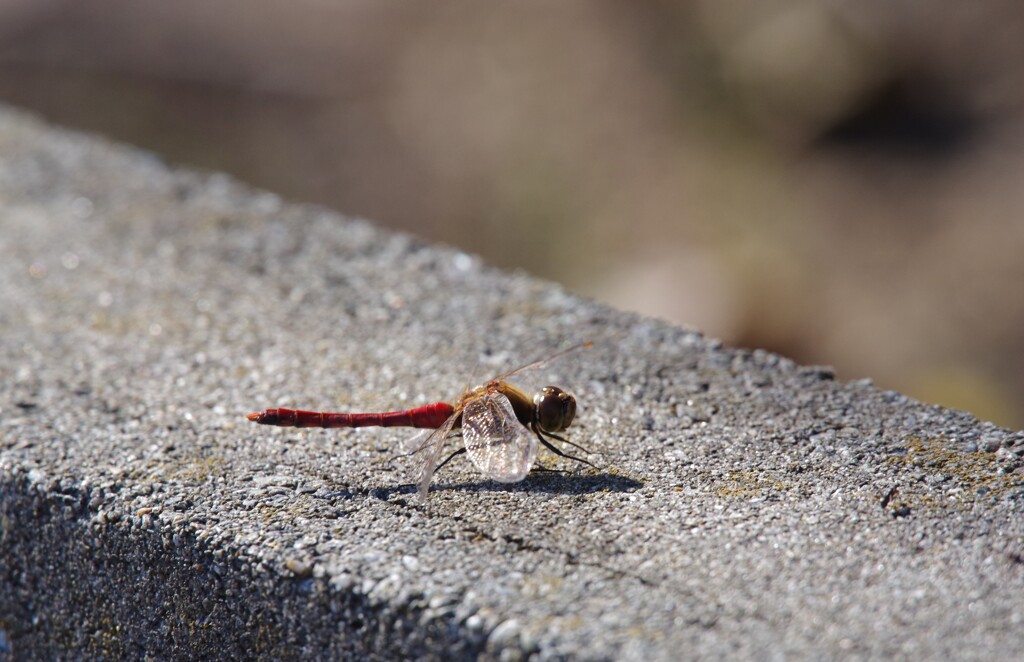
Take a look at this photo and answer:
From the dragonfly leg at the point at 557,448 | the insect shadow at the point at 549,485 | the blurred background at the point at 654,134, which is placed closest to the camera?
the insect shadow at the point at 549,485

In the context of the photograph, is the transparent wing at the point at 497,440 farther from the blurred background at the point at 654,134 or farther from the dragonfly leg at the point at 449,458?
the blurred background at the point at 654,134

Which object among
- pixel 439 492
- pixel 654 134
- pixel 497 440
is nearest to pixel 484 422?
pixel 497 440

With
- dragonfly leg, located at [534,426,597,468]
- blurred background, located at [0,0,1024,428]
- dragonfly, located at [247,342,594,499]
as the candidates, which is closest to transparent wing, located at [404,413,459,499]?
dragonfly, located at [247,342,594,499]

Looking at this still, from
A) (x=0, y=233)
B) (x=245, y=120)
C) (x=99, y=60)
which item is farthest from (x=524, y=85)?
(x=0, y=233)

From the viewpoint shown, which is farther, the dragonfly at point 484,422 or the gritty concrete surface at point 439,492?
the dragonfly at point 484,422

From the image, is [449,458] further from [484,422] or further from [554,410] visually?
[554,410]

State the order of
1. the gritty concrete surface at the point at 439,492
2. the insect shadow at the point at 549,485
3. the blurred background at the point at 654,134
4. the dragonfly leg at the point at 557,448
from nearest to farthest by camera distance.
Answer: the gritty concrete surface at the point at 439,492 → the insect shadow at the point at 549,485 → the dragonfly leg at the point at 557,448 → the blurred background at the point at 654,134

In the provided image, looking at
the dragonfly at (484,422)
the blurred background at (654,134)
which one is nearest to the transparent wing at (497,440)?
the dragonfly at (484,422)

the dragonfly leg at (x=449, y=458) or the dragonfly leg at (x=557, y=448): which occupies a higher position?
the dragonfly leg at (x=557, y=448)
